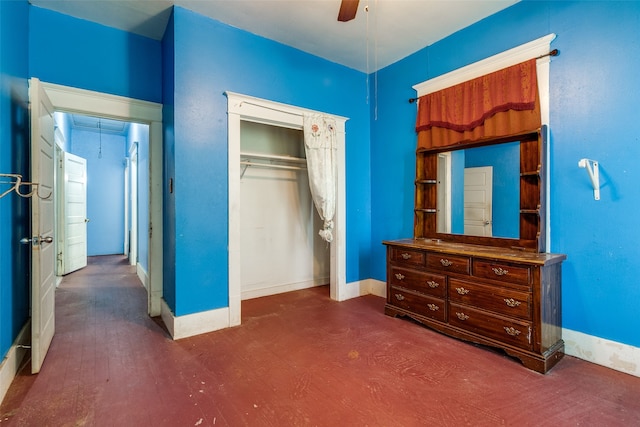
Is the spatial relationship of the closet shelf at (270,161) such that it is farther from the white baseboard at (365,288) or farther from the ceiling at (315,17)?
the white baseboard at (365,288)

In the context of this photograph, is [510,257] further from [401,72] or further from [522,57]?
[401,72]

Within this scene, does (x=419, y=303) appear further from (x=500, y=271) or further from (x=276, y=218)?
(x=276, y=218)

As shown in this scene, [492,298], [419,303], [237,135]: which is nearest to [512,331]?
[492,298]

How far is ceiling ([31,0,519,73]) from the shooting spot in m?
2.67

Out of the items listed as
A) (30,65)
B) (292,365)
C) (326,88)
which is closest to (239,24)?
(326,88)

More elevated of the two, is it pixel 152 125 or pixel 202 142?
pixel 152 125

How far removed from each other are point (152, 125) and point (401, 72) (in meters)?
2.89

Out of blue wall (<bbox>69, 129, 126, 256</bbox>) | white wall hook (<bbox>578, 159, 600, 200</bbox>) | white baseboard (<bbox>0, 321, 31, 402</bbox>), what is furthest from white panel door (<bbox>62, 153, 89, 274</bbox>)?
white wall hook (<bbox>578, 159, 600, 200</bbox>)

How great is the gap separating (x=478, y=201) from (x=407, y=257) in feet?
2.84

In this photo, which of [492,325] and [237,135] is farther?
[237,135]

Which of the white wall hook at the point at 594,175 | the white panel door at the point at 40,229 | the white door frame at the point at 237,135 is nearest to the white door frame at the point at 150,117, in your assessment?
the white panel door at the point at 40,229

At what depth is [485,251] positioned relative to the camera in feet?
8.31

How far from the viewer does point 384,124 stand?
3910 mm

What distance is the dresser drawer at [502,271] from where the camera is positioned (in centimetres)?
220
